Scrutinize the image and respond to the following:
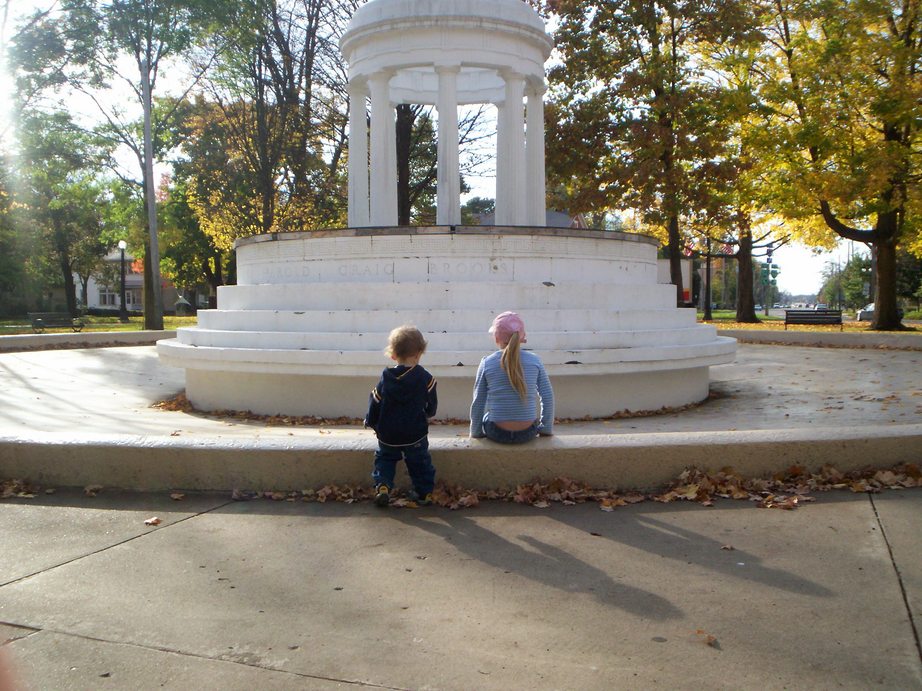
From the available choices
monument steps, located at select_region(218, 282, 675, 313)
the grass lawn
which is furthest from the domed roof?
the grass lawn

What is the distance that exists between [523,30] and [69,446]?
11.1m

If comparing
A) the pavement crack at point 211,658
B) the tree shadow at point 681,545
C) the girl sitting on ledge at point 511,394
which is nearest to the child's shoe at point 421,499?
the girl sitting on ledge at point 511,394

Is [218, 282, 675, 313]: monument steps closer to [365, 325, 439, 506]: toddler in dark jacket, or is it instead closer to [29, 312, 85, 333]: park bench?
[365, 325, 439, 506]: toddler in dark jacket

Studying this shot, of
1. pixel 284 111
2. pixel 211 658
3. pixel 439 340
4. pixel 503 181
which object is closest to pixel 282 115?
pixel 284 111

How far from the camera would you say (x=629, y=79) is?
91.8ft

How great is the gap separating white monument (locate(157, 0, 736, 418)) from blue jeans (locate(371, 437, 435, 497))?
379cm

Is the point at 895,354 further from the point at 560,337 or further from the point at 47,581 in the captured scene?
the point at 47,581

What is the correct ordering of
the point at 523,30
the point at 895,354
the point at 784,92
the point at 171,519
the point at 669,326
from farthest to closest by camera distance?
the point at 784,92 < the point at 895,354 < the point at 523,30 < the point at 669,326 < the point at 171,519

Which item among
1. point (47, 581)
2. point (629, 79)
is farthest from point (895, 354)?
point (47, 581)

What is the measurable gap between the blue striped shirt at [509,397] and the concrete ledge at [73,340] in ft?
63.7

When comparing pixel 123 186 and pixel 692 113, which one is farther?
pixel 123 186

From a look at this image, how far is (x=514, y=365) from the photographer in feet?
19.0

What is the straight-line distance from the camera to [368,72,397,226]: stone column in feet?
48.1

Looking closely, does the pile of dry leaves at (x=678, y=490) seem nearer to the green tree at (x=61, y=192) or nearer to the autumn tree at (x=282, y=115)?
the autumn tree at (x=282, y=115)
